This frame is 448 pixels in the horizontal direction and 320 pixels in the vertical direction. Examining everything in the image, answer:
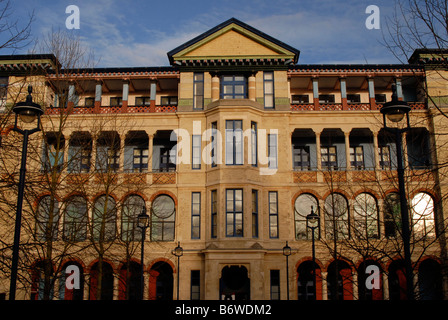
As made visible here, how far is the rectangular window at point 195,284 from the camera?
30.1m

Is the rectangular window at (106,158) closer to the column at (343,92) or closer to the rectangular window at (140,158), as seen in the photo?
the rectangular window at (140,158)

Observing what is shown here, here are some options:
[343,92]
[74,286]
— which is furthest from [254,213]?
[74,286]

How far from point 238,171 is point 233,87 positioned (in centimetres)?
672

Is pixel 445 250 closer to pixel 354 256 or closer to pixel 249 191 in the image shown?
pixel 354 256

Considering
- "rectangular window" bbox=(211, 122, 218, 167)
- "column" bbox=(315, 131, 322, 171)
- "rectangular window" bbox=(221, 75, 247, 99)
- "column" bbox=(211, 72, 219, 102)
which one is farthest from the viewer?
"rectangular window" bbox=(221, 75, 247, 99)

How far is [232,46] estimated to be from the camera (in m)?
33.4

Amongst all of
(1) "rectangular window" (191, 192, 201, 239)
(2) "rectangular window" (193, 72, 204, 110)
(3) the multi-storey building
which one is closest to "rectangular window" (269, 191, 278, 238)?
(3) the multi-storey building

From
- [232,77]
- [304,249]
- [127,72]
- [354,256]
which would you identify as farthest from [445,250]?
[127,72]

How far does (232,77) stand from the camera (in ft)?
109

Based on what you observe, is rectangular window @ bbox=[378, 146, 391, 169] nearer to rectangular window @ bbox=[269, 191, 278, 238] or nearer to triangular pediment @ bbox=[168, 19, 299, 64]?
rectangular window @ bbox=[269, 191, 278, 238]

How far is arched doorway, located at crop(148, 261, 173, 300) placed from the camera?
104 ft

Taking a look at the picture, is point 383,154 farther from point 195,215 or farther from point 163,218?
point 163,218

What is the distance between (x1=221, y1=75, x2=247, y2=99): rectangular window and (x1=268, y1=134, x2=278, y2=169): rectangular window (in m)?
3.64

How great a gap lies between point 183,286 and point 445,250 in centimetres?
1778
